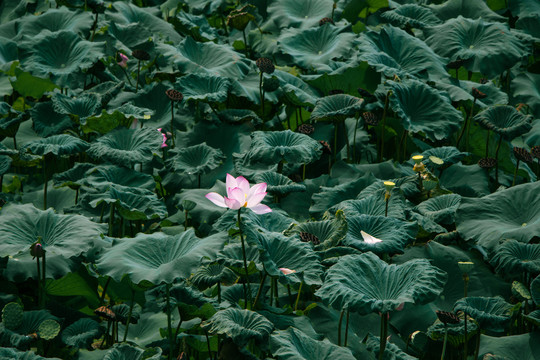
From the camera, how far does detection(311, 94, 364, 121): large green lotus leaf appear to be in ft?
9.91

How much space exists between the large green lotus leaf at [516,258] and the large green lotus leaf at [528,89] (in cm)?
181

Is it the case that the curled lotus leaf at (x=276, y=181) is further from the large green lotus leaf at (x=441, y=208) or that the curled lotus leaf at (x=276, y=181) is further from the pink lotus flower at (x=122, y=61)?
the pink lotus flower at (x=122, y=61)

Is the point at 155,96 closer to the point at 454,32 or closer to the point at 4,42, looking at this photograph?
the point at 4,42

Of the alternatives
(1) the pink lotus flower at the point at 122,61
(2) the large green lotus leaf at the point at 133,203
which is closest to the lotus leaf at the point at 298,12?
(1) the pink lotus flower at the point at 122,61

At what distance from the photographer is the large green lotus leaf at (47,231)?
7.07ft

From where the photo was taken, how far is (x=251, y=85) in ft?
12.2

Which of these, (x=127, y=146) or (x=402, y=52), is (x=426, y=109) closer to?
(x=402, y=52)

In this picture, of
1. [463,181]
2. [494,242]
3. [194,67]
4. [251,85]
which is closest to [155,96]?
[194,67]

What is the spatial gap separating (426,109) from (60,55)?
2195mm

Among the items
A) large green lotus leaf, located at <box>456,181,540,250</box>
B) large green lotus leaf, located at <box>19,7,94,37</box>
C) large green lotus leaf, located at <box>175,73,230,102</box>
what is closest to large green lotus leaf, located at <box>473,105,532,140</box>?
large green lotus leaf, located at <box>456,181,540,250</box>

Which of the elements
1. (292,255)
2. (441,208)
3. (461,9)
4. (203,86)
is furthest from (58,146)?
(461,9)

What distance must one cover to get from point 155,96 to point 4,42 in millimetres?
1194

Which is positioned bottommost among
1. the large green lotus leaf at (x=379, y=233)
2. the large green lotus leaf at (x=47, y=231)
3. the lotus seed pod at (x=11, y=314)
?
the lotus seed pod at (x=11, y=314)

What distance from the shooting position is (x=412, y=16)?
15.1ft
